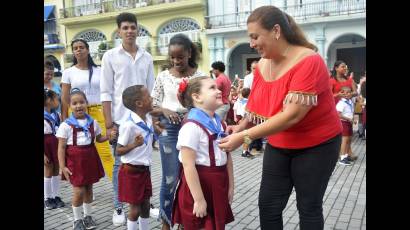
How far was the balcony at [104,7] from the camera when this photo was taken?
75.5 feet

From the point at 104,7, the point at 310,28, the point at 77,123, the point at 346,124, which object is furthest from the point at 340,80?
the point at 104,7

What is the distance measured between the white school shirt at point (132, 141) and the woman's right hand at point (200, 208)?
960 millimetres

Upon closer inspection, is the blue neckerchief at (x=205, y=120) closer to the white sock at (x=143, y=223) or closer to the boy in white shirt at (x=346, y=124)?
the white sock at (x=143, y=223)

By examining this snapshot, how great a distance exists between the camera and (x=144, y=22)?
22.9 meters

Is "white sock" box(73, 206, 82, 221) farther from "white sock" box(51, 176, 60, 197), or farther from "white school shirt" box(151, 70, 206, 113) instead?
"white school shirt" box(151, 70, 206, 113)

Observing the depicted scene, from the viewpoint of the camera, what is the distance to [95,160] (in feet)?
13.2

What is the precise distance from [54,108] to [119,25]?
187cm

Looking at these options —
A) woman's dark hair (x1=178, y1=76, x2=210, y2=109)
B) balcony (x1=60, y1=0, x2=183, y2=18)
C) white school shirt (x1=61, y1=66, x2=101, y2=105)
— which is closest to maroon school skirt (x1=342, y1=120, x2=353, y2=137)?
white school shirt (x1=61, y1=66, x2=101, y2=105)

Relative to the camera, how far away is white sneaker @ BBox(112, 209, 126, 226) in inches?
156

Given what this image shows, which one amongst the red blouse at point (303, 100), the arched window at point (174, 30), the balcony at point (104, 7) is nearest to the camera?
the red blouse at point (303, 100)

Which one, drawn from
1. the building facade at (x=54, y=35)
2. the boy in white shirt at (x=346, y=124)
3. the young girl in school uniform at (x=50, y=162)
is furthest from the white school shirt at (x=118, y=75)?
the building facade at (x=54, y=35)

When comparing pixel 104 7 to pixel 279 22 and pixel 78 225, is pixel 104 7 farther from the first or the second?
pixel 279 22

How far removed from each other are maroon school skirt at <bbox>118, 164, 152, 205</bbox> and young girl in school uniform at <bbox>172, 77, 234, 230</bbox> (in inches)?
25.2
